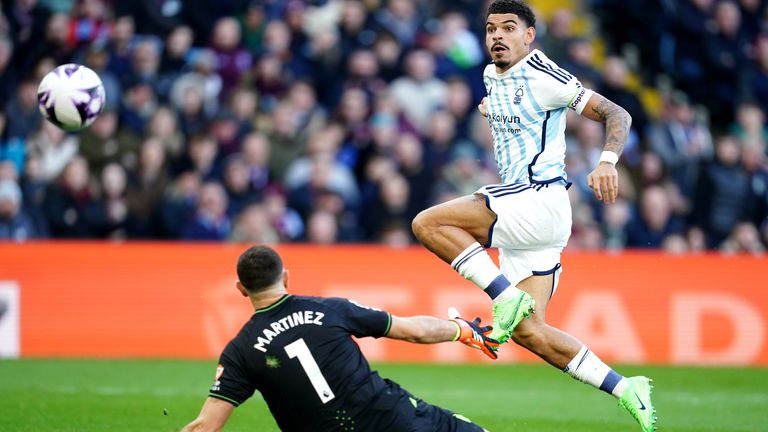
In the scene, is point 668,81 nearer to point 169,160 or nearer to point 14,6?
point 169,160

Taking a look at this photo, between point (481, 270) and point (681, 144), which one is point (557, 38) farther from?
point (481, 270)

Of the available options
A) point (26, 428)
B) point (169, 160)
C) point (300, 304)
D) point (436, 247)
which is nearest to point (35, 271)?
point (169, 160)

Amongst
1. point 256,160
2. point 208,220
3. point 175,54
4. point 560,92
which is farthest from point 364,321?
point 175,54

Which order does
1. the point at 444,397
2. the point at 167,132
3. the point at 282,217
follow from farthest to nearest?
the point at 167,132, the point at 282,217, the point at 444,397

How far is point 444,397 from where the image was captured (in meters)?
11.5

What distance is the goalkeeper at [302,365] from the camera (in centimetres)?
632

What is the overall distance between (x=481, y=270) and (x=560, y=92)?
1.27 metres

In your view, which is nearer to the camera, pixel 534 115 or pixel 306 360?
pixel 306 360

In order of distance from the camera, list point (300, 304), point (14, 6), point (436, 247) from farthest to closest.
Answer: point (14, 6) → point (436, 247) → point (300, 304)

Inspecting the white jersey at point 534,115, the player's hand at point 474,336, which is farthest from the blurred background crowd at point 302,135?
the player's hand at point 474,336

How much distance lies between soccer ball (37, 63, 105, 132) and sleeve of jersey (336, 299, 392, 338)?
4.31 m

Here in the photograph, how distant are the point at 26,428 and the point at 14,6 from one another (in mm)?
9195

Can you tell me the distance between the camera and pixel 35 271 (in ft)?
46.3

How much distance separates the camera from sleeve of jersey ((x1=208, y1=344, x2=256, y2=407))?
251 inches
